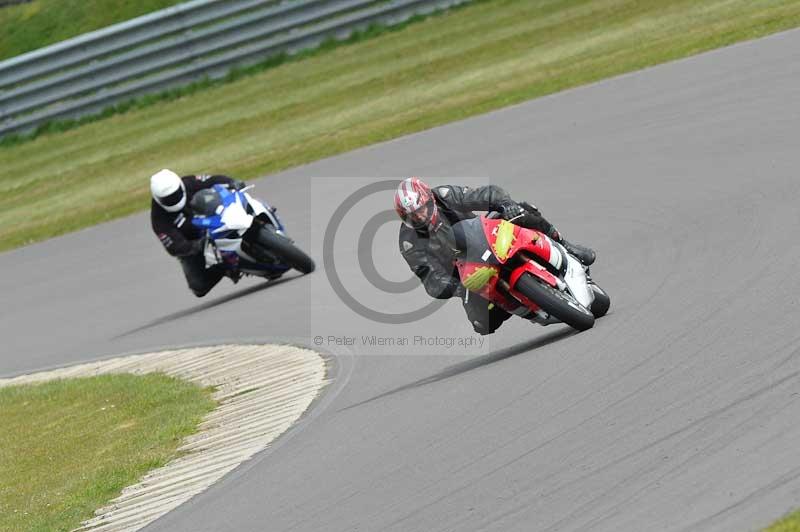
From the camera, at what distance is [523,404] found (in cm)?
817

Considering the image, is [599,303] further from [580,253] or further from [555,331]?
[555,331]

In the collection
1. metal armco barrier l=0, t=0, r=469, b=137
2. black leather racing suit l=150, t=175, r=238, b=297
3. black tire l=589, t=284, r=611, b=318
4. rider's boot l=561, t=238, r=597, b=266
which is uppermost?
rider's boot l=561, t=238, r=597, b=266

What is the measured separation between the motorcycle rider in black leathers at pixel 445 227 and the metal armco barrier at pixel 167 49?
17543mm

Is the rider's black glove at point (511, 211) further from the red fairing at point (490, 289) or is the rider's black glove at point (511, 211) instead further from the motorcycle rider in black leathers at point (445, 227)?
the red fairing at point (490, 289)

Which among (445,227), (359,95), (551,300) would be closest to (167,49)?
(359,95)

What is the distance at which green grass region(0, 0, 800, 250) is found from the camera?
68.4 feet

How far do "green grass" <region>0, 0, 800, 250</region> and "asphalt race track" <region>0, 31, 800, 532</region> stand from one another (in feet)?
4.83

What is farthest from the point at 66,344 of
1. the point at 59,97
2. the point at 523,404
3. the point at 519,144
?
the point at 59,97

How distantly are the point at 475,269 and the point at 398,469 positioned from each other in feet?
7.16

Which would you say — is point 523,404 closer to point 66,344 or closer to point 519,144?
point 66,344

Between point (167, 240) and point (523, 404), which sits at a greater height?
point (523, 404)

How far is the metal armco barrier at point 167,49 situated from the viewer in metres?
26.9

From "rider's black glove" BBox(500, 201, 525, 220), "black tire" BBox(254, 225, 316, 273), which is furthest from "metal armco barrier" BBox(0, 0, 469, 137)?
"rider's black glove" BBox(500, 201, 525, 220)

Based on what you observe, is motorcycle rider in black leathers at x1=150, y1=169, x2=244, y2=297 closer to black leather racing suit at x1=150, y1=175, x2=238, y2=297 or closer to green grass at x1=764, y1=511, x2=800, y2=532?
black leather racing suit at x1=150, y1=175, x2=238, y2=297
